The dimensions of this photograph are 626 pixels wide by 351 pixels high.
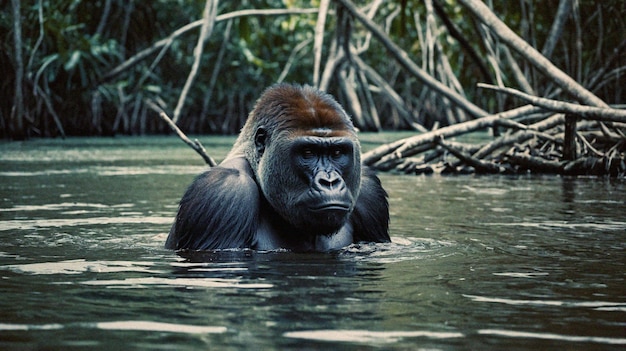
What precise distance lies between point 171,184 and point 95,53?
11.6m

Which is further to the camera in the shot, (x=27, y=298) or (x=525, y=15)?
(x=525, y=15)

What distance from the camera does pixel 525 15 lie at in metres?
13.7

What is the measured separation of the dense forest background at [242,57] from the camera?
13.6 meters

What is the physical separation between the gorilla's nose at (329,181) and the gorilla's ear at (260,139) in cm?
48

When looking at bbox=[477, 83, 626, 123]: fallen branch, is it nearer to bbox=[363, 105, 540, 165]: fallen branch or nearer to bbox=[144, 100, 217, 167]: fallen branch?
bbox=[363, 105, 540, 165]: fallen branch

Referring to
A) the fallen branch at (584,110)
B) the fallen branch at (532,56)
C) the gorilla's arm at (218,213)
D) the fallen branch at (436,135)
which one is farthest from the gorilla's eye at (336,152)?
the fallen branch at (436,135)

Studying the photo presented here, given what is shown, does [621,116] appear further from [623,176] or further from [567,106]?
[623,176]

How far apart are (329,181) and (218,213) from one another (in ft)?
1.75

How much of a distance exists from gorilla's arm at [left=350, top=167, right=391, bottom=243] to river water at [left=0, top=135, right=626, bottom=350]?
0.12 m

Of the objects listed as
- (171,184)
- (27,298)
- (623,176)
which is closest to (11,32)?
(171,184)

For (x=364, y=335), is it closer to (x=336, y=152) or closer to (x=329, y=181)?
(x=329, y=181)

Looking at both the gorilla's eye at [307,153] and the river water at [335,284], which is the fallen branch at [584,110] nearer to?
the river water at [335,284]

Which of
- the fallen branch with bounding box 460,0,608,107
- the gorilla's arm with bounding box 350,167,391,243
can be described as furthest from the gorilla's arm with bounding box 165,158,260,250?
the fallen branch with bounding box 460,0,608,107

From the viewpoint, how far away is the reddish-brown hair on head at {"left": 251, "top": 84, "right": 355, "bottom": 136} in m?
4.86
